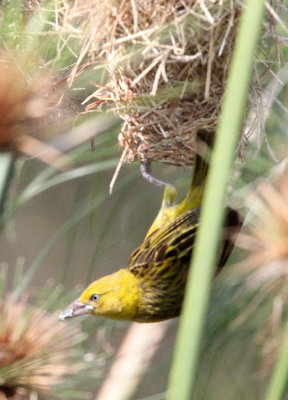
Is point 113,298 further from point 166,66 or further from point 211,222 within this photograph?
point 211,222

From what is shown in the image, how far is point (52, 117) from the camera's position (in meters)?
0.96

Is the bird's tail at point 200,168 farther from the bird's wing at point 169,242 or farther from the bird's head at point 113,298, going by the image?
the bird's head at point 113,298

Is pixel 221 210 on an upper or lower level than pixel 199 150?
lower

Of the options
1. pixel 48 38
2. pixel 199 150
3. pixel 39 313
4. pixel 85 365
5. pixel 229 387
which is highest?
pixel 48 38

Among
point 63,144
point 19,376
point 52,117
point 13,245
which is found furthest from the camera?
point 13,245

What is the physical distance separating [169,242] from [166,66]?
1.97ft

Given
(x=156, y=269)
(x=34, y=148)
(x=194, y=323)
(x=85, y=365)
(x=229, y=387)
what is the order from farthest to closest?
(x=229, y=387), (x=156, y=269), (x=85, y=365), (x=34, y=148), (x=194, y=323)

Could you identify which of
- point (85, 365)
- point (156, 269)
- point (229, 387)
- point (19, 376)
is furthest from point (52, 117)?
point (229, 387)

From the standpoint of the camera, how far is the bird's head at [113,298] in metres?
1.70

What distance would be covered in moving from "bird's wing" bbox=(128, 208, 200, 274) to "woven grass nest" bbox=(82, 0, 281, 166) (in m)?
0.32

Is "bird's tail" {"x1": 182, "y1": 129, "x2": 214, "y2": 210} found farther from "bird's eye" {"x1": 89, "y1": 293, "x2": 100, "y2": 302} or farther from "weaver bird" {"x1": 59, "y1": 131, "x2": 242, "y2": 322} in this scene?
"bird's eye" {"x1": 89, "y1": 293, "x2": 100, "y2": 302}

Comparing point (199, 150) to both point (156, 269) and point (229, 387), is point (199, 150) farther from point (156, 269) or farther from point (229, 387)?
point (229, 387)

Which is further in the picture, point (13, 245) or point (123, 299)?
point (13, 245)

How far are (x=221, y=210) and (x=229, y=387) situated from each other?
1.37 meters
